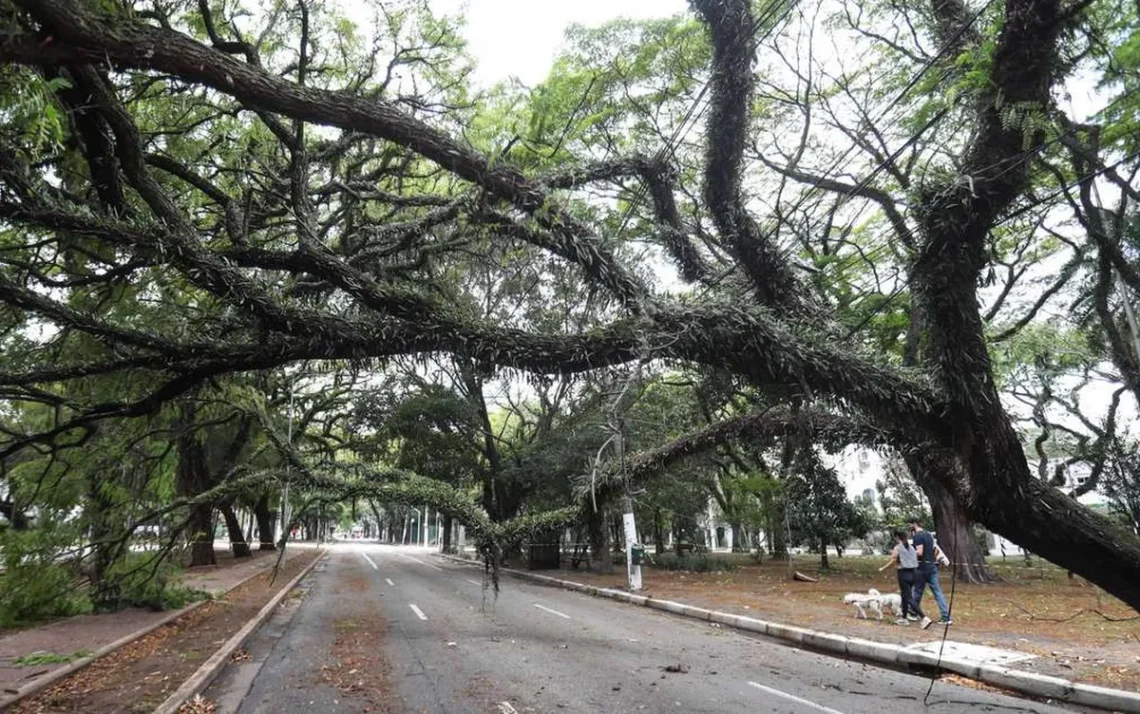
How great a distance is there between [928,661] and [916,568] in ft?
11.2

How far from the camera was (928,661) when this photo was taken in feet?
27.6

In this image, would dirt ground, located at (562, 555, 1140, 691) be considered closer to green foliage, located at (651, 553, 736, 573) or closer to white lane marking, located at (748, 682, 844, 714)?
green foliage, located at (651, 553, 736, 573)

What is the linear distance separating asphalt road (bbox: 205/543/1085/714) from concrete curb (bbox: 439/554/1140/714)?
38cm

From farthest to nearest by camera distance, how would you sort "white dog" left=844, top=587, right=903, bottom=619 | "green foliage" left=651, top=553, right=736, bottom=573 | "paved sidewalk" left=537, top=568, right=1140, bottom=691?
"green foliage" left=651, top=553, right=736, bottom=573
"white dog" left=844, top=587, right=903, bottom=619
"paved sidewalk" left=537, top=568, right=1140, bottom=691

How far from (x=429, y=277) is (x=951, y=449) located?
709 cm

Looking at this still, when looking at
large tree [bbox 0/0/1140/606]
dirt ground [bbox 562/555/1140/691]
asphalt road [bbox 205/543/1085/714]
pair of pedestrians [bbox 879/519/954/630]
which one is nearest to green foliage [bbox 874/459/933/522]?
dirt ground [bbox 562/555/1140/691]

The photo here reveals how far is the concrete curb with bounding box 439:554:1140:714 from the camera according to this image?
658 cm

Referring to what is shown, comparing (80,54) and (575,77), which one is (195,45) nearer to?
(80,54)

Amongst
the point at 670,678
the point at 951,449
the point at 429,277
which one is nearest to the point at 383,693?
the point at 670,678

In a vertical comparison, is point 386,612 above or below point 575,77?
below

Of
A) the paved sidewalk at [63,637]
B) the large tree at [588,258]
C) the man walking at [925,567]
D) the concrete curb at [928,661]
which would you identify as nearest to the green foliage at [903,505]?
the man walking at [925,567]

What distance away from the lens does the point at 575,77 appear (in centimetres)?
1185

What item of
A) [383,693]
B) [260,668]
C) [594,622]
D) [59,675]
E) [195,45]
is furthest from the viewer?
[594,622]

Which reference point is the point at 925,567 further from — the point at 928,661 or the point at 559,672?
the point at 559,672
